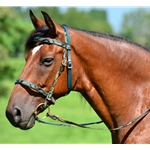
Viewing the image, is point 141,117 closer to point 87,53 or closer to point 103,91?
point 103,91

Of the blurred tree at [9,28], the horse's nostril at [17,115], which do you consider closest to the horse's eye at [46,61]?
the horse's nostril at [17,115]

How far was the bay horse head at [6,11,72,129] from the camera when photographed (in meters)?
3.99

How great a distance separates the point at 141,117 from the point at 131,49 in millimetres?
847

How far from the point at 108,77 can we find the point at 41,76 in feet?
2.65

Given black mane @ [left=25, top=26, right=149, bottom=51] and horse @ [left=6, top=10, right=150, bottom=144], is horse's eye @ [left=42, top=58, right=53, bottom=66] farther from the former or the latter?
black mane @ [left=25, top=26, right=149, bottom=51]

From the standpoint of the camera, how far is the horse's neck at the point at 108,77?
4.18 metres

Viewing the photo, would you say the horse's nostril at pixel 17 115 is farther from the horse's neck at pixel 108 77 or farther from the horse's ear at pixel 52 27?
the horse's ear at pixel 52 27

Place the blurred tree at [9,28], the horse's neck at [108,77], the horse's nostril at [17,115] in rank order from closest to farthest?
the horse's nostril at [17,115], the horse's neck at [108,77], the blurred tree at [9,28]

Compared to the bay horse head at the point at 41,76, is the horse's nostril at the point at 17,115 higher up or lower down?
lower down

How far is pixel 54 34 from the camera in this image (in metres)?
4.16

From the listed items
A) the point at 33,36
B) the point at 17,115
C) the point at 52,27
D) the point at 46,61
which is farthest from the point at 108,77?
the point at 17,115

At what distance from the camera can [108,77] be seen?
13.8 ft

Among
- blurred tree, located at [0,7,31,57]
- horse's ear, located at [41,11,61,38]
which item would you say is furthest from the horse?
blurred tree, located at [0,7,31,57]
